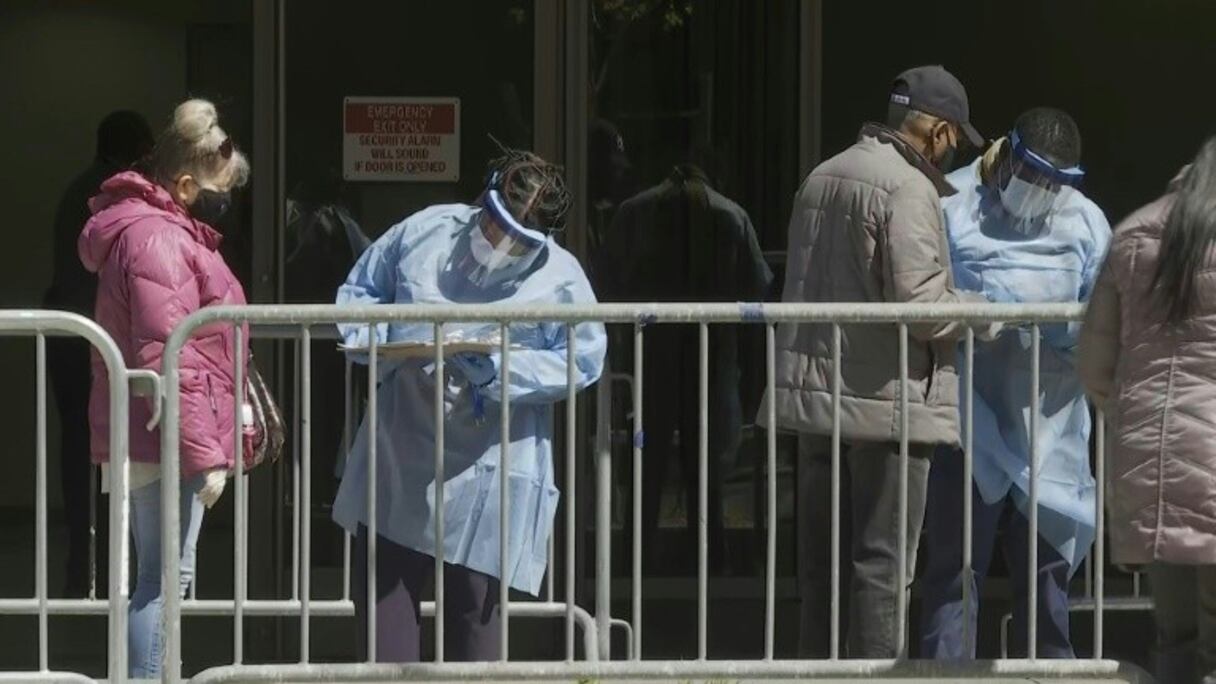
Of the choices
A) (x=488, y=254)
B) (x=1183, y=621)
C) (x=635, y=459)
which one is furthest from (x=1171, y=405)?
(x=488, y=254)

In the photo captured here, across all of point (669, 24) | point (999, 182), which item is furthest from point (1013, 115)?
point (999, 182)

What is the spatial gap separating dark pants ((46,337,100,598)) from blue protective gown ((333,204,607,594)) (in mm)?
2699

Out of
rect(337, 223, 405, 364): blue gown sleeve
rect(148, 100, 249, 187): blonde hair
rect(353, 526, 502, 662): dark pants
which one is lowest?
rect(353, 526, 502, 662): dark pants

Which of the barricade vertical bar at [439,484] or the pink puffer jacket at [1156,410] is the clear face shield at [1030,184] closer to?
the pink puffer jacket at [1156,410]

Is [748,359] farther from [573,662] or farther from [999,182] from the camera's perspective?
[573,662]

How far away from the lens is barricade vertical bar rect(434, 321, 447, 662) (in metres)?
6.13

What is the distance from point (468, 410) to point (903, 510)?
1.18m

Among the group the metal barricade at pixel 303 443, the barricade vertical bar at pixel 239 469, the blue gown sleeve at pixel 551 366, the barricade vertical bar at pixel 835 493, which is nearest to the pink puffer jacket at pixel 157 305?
the barricade vertical bar at pixel 239 469

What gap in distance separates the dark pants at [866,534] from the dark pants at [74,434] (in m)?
3.14

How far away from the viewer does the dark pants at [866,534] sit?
655cm

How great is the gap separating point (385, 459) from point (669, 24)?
293 cm

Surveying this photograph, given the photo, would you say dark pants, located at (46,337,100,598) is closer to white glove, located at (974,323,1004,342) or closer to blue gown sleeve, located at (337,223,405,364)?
blue gown sleeve, located at (337,223,405,364)

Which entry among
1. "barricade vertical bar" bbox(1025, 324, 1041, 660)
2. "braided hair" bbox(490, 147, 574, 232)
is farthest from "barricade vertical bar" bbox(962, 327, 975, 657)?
"braided hair" bbox(490, 147, 574, 232)

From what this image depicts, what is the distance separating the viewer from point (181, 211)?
6797mm
